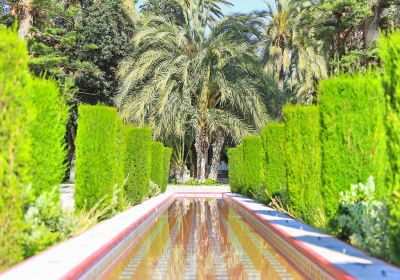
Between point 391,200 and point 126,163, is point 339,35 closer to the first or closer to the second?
point 126,163

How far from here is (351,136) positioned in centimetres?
983

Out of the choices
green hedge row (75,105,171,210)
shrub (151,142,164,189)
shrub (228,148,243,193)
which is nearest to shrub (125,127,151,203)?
green hedge row (75,105,171,210)

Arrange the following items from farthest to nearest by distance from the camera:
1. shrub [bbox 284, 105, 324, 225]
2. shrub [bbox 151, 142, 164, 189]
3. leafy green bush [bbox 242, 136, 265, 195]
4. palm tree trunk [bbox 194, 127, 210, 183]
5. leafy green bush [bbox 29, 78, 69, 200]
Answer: palm tree trunk [bbox 194, 127, 210, 183]
shrub [bbox 151, 142, 164, 189]
leafy green bush [bbox 242, 136, 265, 195]
shrub [bbox 284, 105, 324, 225]
leafy green bush [bbox 29, 78, 69, 200]

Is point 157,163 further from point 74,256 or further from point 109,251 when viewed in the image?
point 74,256

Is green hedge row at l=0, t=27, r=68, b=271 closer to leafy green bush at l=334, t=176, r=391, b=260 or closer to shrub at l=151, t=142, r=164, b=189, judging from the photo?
leafy green bush at l=334, t=176, r=391, b=260

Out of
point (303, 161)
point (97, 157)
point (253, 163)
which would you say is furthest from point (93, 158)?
point (253, 163)

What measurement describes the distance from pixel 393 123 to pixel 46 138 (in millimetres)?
5740

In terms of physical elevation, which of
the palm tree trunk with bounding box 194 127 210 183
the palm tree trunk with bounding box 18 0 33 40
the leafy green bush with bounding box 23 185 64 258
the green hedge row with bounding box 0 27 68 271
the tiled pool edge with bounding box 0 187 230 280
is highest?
the palm tree trunk with bounding box 18 0 33 40

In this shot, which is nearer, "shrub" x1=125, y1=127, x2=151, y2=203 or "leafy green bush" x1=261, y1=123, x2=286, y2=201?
"leafy green bush" x1=261, y1=123, x2=286, y2=201

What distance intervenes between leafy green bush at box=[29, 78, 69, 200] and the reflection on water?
198 centimetres

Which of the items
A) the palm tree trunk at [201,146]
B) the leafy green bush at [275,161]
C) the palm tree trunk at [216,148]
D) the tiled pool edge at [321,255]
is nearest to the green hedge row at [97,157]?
the tiled pool edge at [321,255]

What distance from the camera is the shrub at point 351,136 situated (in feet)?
32.0

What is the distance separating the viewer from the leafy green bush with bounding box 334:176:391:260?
7832 millimetres

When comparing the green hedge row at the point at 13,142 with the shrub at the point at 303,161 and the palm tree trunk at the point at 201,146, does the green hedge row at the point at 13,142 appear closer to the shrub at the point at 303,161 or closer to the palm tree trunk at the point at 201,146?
the shrub at the point at 303,161
